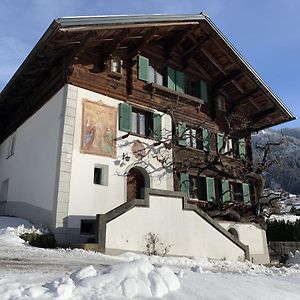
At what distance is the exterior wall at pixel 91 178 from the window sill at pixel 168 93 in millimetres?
2110

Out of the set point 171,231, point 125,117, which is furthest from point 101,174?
point 171,231

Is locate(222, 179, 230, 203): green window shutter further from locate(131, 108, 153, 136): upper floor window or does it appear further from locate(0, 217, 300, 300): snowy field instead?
locate(0, 217, 300, 300): snowy field

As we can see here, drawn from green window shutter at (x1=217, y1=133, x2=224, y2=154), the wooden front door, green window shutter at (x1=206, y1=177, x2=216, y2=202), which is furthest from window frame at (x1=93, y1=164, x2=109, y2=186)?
green window shutter at (x1=217, y1=133, x2=224, y2=154)

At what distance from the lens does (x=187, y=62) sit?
61.1 ft

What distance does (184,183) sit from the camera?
16484mm

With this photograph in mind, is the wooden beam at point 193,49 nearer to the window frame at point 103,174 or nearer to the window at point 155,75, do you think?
the window at point 155,75

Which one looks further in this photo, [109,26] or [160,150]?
[160,150]

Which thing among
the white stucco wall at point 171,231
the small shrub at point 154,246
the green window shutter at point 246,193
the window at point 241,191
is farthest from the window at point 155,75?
the small shrub at point 154,246

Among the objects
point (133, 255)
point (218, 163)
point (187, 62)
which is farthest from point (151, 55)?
point (133, 255)

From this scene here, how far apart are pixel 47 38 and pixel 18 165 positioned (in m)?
7.33

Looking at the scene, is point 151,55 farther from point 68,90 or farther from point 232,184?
point 232,184

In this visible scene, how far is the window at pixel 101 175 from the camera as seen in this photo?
13.9 m

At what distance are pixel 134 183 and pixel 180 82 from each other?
6035 millimetres

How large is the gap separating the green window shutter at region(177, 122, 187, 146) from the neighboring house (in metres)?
0.07
